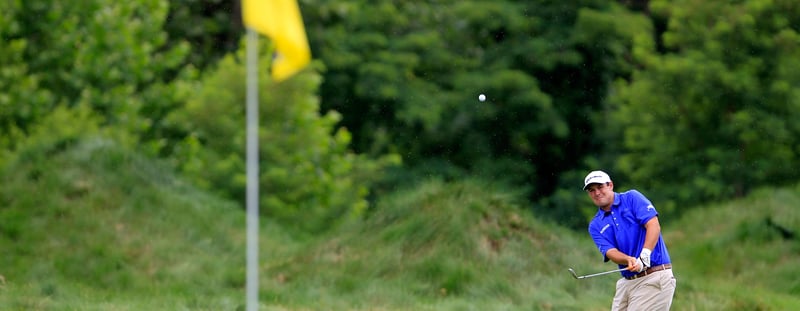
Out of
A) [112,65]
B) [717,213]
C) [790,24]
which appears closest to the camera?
[717,213]

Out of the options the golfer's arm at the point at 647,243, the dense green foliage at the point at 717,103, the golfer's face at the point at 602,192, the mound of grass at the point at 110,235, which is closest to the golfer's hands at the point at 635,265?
the golfer's arm at the point at 647,243

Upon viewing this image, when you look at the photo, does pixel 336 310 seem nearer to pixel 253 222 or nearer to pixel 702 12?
pixel 253 222

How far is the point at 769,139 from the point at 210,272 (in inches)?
634

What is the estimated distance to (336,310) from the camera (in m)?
14.4

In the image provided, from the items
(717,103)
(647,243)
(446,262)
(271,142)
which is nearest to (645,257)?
(647,243)

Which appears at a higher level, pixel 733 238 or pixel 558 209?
pixel 733 238

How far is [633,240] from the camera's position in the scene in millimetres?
8992

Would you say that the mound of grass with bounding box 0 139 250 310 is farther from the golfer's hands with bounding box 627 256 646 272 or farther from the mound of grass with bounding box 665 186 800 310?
the golfer's hands with bounding box 627 256 646 272

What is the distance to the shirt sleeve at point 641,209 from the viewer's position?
29.1 feet

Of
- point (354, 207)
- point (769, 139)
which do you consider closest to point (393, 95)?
point (354, 207)

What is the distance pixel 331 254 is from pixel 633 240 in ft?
27.6

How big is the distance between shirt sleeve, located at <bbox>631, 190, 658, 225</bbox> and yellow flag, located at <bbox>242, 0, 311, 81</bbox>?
10.1ft

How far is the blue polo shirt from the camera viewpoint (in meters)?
8.95

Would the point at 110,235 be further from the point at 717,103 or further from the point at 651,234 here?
the point at 717,103
